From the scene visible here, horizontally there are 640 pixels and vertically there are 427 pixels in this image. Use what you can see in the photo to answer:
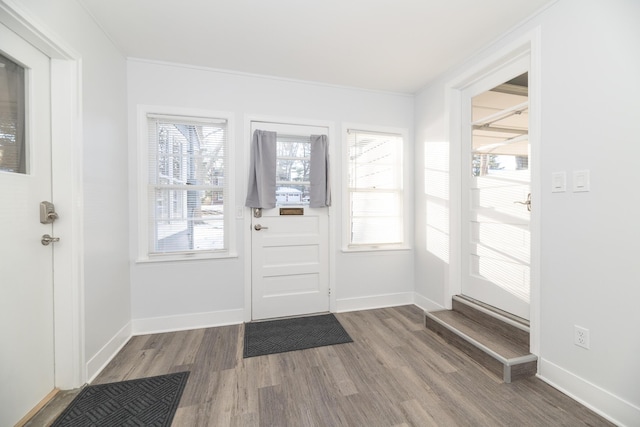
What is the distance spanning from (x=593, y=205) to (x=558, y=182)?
24 centimetres

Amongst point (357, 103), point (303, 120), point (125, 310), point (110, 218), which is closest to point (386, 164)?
point (357, 103)

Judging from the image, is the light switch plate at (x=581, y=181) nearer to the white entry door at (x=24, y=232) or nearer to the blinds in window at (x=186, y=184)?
the blinds in window at (x=186, y=184)

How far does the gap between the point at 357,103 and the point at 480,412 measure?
2892mm

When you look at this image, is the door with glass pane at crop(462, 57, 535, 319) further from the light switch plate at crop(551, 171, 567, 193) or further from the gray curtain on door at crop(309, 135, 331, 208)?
the gray curtain on door at crop(309, 135, 331, 208)

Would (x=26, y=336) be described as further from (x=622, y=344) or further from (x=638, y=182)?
(x=638, y=182)

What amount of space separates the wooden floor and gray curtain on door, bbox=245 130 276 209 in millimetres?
1314

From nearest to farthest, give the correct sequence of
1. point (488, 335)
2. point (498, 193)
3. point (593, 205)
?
1. point (593, 205)
2. point (488, 335)
3. point (498, 193)

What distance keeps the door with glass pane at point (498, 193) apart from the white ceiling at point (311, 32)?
458mm

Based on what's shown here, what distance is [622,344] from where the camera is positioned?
1.43 meters

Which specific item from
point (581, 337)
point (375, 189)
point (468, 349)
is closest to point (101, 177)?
point (375, 189)

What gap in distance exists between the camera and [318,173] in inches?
111

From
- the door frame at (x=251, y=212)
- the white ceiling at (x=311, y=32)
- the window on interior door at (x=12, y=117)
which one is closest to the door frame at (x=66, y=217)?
the window on interior door at (x=12, y=117)

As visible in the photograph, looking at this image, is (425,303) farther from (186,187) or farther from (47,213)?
(47,213)

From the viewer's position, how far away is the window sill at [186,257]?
2.46m
